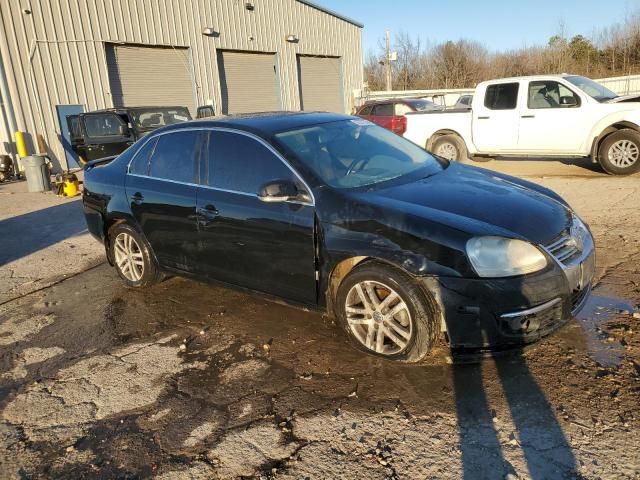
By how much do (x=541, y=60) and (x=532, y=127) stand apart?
142 feet

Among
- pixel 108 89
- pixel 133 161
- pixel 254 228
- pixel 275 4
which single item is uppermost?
pixel 275 4

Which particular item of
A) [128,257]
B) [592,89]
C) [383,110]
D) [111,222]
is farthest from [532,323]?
[383,110]

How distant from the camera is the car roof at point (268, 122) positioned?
393 cm

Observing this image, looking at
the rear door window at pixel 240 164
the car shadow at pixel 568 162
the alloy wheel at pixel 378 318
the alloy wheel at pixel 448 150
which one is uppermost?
the rear door window at pixel 240 164

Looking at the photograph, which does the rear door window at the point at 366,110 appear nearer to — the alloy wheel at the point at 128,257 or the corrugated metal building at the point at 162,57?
the corrugated metal building at the point at 162,57

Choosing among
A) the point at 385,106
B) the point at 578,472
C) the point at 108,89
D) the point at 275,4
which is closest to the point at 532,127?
the point at 385,106

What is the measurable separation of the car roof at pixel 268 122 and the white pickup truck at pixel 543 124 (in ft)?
21.2

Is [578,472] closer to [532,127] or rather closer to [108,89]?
[532,127]

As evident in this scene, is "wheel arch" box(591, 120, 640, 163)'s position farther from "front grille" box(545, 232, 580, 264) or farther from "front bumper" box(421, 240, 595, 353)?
"front bumper" box(421, 240, 595, 353)

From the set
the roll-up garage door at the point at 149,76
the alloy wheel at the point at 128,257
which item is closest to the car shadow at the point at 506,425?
the alloy wheel at the point at 128,257

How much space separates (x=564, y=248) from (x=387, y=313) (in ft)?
3.84

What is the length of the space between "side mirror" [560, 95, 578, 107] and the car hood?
643 centimetres

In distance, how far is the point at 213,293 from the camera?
16.1 feet

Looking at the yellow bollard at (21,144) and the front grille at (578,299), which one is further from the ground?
the yellow bollard at (21,144)
